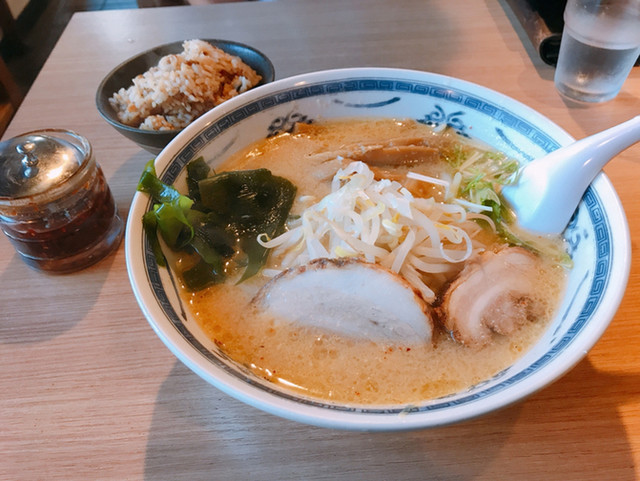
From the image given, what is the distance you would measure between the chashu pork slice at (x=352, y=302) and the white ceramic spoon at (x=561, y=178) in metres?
0.35

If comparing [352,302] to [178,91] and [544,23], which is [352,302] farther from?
[544,23]

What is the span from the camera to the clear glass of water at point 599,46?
1465 millimetres

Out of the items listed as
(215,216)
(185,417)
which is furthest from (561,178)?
(185,417)

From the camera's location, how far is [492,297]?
0.93m

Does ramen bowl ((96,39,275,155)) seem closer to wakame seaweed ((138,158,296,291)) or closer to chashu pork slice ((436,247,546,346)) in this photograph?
wakame seaweed ((138,158,296,291))

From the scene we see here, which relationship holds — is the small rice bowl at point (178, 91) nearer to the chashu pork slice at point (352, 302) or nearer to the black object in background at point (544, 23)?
the chashu pork slice at point (352, 302)

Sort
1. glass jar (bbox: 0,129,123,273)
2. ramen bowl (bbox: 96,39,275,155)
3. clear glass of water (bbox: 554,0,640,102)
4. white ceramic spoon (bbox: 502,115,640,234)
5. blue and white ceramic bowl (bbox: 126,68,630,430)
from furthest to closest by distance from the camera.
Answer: clear glass of water (bbox: 554,0,640,102), ramen bowl (bbox: 96,39,275,155), glass jar (bbox: 0,129,123,273), white ceramic spoon (bbox: 502,115,640,234), blue and white ceramic bowl (bbox: 126,68,630,430)

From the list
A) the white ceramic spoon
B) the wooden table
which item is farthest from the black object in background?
the white ceramic spoon

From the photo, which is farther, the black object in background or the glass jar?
the black object in background

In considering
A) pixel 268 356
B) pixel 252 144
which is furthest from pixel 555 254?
pixel 252 144

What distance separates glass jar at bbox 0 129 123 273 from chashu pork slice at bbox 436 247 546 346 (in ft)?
2.73

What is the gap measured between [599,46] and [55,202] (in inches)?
63.0

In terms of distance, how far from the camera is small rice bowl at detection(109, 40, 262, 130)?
50.9 inches

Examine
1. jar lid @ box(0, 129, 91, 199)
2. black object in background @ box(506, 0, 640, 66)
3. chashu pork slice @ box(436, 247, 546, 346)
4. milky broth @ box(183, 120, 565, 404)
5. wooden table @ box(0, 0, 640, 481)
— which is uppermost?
black object in background @ box(506, 0, 640, 66)
